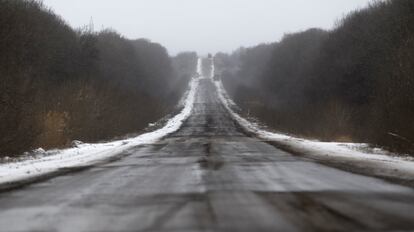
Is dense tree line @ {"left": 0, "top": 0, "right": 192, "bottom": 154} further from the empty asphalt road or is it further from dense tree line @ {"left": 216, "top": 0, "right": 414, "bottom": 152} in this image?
dense tree line @ {"left": 216, "top": 0, "right": 414, "bottom": 152}

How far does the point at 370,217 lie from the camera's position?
7.04 m

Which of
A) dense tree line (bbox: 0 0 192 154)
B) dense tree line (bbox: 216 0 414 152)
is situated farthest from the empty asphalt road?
dense tree line (bbox: 216 0 414 152)

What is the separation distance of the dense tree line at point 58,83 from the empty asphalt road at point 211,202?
8134mm

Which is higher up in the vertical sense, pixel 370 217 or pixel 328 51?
pixel 328 51

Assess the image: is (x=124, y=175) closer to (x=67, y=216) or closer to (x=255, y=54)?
(x=67, y=216)

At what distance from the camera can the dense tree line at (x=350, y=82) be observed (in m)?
21.1

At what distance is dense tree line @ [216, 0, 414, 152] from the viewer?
830 inches

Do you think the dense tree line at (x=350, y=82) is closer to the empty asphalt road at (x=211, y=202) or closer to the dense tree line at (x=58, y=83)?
the empty asphalt road at (x=211, y=202)

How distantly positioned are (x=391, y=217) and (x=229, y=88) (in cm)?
11048

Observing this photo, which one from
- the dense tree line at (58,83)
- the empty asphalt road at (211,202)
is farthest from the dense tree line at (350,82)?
the dense tree line at (58,83)

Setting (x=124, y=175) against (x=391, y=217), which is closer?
(x=391, y=217)

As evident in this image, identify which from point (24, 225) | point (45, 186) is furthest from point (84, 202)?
point (45, 186)

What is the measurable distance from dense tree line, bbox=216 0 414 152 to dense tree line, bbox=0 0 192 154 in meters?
13.5

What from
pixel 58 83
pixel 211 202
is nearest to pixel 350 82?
pixel 58 83
